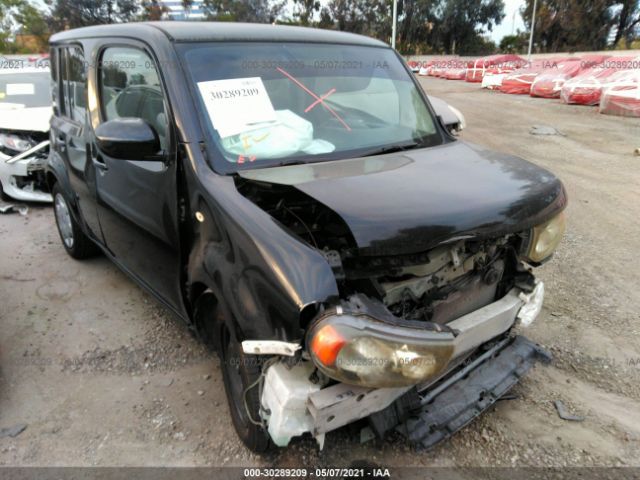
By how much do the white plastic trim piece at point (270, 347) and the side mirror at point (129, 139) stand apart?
44.5 inches

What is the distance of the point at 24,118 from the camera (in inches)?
233

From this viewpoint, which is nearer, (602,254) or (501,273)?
(501,273)

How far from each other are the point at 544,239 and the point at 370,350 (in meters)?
1.23

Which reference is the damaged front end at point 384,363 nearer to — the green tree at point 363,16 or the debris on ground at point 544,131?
the debris on ground at point 544,131

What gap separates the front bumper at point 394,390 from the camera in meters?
1.78

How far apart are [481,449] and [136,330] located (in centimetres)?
230

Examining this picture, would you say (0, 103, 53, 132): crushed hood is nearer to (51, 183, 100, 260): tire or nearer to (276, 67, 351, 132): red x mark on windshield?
(51, 183, 100, 260): tire

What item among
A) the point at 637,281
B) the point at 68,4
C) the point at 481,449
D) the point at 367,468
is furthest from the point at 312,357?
the point at 68,4

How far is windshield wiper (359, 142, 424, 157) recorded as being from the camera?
2.63m

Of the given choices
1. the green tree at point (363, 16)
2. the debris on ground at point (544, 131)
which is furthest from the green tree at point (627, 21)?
the debris on ground at point (544, 131)

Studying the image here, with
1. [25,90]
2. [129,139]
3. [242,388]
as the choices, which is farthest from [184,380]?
[25,90]

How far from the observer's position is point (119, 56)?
2.96 metres

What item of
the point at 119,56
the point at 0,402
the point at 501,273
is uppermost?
the point at 119,56

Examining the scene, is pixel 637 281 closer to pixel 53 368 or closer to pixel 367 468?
pixel 367 468
